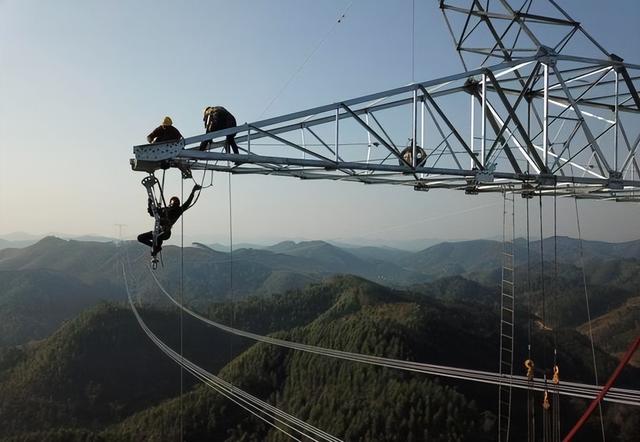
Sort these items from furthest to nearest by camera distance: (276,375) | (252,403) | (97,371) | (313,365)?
1. (97,371)
2. (313,365)
3. (276,375)
4. (252,403)

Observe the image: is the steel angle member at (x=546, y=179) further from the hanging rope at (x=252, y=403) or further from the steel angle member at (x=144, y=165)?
the hanging rope at (x=252, y=403)

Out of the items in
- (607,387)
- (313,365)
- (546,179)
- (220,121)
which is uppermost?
(220,121)

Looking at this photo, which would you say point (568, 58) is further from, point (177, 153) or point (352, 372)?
point (352, 372)

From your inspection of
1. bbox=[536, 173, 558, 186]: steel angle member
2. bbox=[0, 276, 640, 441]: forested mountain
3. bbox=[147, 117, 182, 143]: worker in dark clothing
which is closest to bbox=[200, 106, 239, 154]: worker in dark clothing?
bbox=[147, 117, 182, 143]: worker in dark clothing

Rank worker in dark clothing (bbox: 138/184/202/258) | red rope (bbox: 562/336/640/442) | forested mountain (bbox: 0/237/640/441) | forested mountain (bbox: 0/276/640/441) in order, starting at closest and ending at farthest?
1. red rope (bbox: 562/336/640/442)
2. worker in dark clothing (bbox: 138/184/202/258)
3. forested mountain (bbox: 0/276/640/441)
4. forested mountain (bbox: 0/237/640/441)

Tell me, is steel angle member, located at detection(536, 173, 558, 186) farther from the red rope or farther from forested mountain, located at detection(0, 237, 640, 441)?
forested mountain, located at detection(0, 237, 640, 441)

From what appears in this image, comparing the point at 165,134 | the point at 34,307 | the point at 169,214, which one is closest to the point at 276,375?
the point at 169,214

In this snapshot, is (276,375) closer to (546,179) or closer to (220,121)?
(546,179)

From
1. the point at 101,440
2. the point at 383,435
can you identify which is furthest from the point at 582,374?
the point at 101,440
